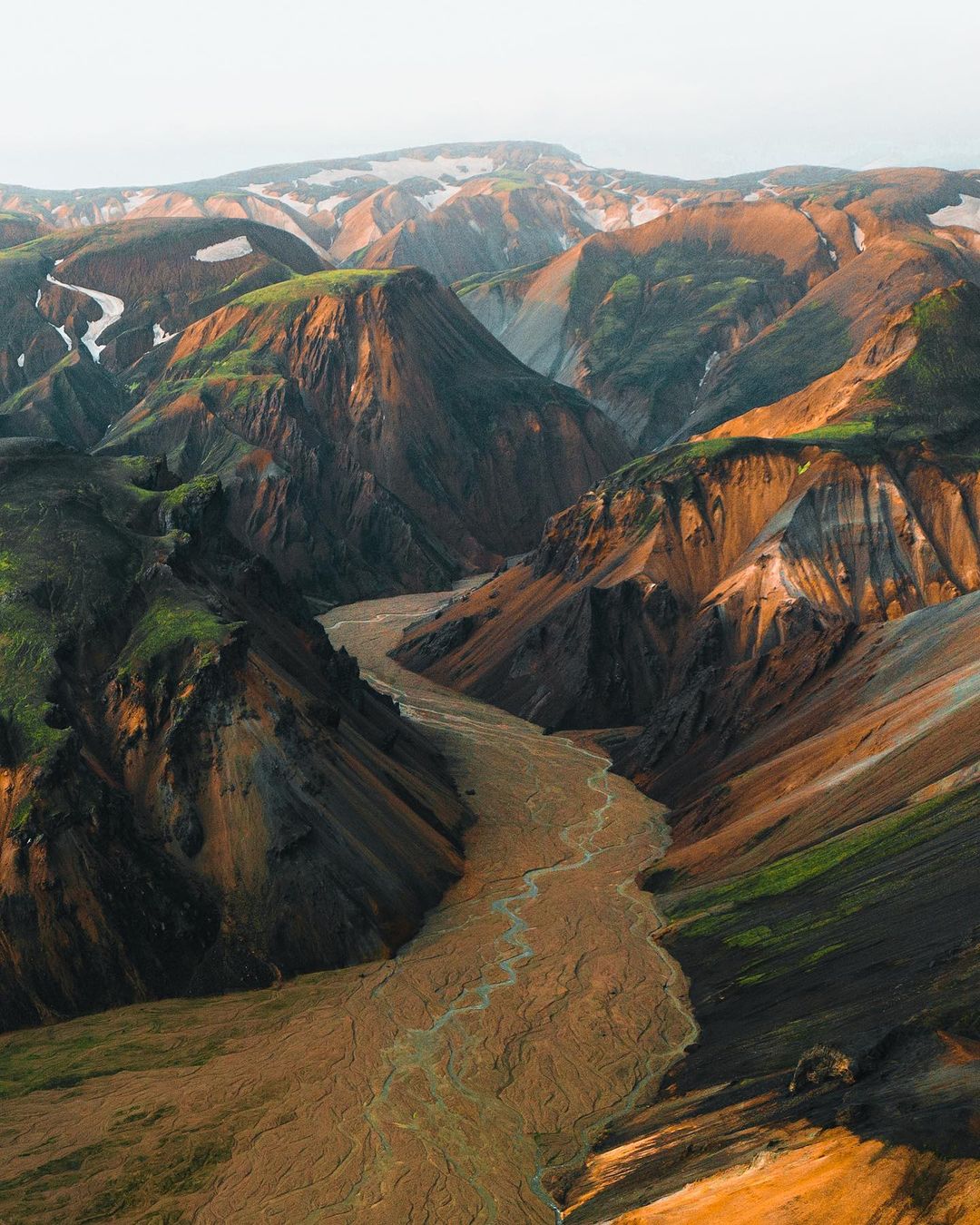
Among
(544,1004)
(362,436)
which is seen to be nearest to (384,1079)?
(544,1004)

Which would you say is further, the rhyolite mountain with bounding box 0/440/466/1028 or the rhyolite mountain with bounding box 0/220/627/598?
the rhyolite mountain with bounding box 0/220/627/598

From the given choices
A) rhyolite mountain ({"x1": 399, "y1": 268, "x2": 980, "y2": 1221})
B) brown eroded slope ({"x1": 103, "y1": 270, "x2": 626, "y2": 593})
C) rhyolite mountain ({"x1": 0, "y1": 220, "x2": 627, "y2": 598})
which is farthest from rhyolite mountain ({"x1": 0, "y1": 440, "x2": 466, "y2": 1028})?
rhyolite mountain ({"x1": 0, "y1": 220, "x2": 627, "y2": 598})

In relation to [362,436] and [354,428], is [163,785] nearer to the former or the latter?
[362,436]

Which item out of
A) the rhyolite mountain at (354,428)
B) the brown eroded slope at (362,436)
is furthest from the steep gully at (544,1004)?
the rhyolite mountain at (354,428)

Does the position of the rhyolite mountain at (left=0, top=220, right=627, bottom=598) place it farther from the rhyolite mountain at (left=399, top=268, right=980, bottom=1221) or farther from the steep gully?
the steep gully

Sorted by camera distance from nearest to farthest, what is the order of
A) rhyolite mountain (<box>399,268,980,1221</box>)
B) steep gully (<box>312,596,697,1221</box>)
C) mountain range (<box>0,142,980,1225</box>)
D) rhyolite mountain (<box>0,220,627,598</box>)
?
rhyolite mountain (<box>399,268,980,1221</box>)
mountain range (<box>0,142,980,1225</box>)
steep gully (<box>312,596,697,1221</box>)
rhyolite mountain (<box>0,220,627,598</box>)

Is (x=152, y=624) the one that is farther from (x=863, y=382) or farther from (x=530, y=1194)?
(x=863, y=382)

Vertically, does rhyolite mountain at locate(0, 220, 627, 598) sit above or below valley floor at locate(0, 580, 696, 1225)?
above
